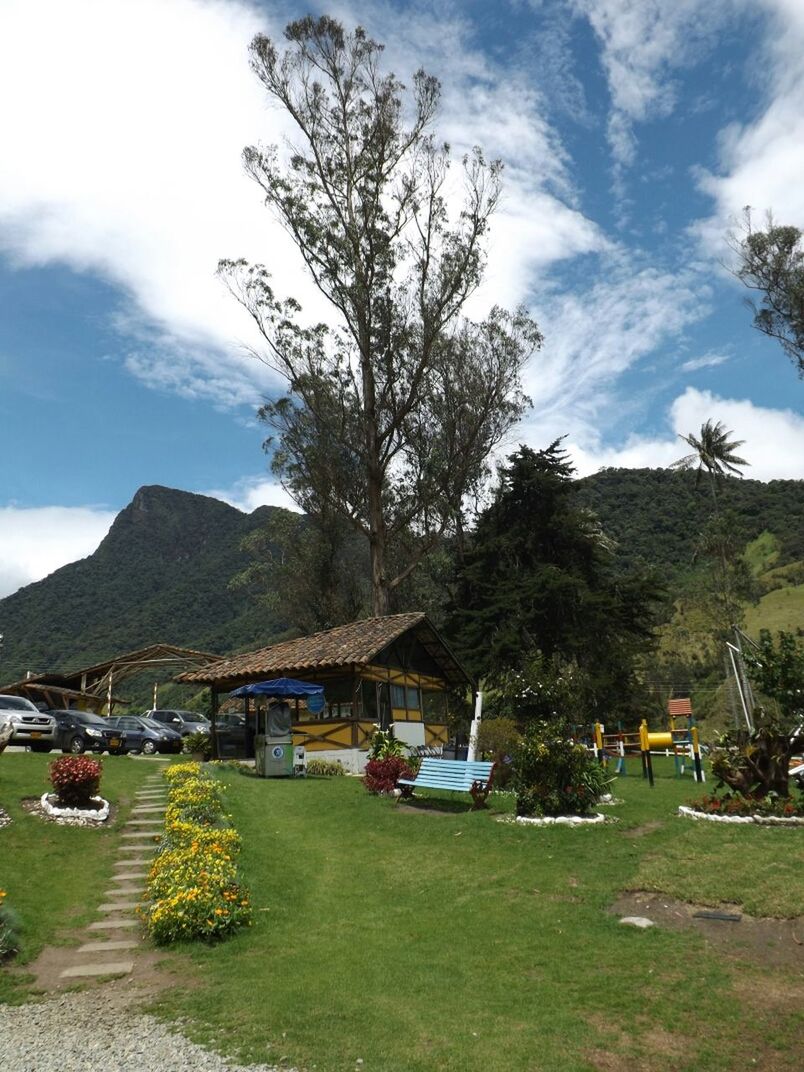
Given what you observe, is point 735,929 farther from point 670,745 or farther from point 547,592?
point 547,592

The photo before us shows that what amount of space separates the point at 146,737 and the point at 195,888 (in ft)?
73.6

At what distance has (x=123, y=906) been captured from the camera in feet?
31.2

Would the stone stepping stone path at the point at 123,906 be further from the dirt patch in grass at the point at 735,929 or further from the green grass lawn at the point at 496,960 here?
the dirt patch in grass at the point at 735,929

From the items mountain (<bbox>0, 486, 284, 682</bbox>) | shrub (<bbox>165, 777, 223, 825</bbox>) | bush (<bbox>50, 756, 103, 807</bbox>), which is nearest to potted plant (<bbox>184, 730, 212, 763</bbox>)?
shrub (<bbox>165, 777, 223, 825</bbox>)

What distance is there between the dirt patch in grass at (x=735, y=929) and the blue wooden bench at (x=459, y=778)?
6.01m

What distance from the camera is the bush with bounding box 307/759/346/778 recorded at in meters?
23.1

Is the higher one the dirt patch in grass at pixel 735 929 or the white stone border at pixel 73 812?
the white stone border at pixel 73 812

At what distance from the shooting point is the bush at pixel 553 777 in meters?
13.5

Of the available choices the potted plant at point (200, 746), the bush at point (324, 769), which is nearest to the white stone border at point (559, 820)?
the bush at point (324, 769)

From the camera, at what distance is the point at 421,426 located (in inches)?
1398

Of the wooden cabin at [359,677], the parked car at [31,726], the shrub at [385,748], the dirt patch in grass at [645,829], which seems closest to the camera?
the dirt patch in grass at [645,829]

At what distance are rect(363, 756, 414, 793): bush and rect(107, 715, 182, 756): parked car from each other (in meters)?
14.3

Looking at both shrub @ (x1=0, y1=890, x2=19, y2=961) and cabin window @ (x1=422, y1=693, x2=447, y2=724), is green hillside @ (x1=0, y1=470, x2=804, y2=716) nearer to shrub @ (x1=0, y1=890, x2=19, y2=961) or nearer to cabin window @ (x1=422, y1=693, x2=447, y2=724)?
cabin window @ (x1=422, y1=693, x2=447, y2=724)

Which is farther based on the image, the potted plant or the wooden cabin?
the potted plant
